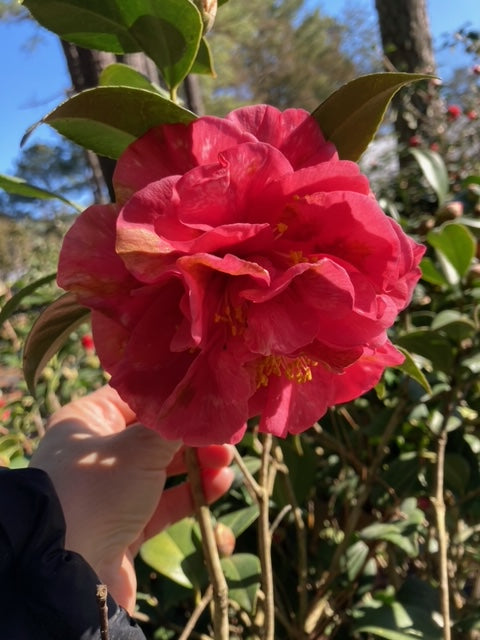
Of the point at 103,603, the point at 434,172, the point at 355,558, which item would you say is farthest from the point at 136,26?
the point at 355,558

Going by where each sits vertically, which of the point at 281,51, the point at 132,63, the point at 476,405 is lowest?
the point at 476,405

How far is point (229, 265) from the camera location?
0.46 metres

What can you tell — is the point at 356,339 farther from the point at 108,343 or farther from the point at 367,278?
the point at 108,343

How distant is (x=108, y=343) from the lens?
554 mm

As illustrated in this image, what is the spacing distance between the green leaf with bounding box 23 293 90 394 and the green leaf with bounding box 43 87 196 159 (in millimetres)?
156

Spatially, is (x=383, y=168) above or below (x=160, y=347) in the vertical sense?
above

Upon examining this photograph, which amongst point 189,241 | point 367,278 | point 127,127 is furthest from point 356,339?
point 127,127

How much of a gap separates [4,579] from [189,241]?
1.28 feet

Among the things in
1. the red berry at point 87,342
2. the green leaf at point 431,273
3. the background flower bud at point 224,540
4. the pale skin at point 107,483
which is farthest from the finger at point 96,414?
the red berry at point 87,342

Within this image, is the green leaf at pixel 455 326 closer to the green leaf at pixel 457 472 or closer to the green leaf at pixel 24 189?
the green leaf at pixel 457 472

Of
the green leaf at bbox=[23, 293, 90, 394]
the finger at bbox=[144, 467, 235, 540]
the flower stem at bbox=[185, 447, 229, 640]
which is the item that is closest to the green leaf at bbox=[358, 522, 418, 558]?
the finger at bbox=[144, 467, 235, 540]

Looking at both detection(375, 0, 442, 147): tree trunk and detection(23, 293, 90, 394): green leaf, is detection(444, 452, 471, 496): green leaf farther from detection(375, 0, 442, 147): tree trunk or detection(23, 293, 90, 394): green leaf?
detection(375, 0, 442, 147): tree trunk

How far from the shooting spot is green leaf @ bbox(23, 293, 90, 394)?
2.00 ft

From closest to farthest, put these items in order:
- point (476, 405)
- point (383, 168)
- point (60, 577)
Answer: point (60, 577) → point (476, 405) → point (383, 168)
